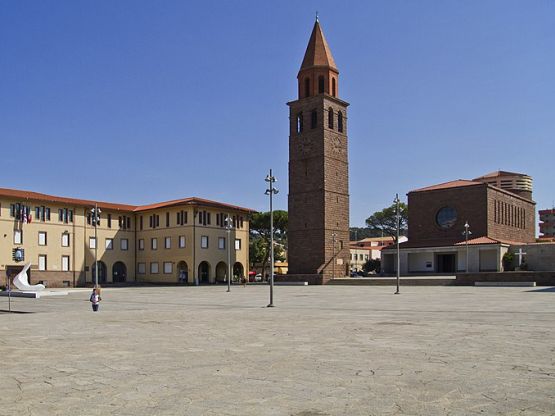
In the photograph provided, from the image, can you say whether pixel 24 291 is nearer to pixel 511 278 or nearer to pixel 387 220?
pixel 511 278

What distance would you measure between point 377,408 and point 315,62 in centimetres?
6309

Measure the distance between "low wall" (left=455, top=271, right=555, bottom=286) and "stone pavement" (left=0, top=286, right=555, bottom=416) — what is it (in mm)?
29730

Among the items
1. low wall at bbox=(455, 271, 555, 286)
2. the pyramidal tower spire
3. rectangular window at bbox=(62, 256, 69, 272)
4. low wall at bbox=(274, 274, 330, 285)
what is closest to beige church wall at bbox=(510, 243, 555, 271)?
low wall at bbox=(455, 271, 555, 286)

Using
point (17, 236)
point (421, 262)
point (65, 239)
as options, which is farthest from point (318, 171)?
point (17, 236)

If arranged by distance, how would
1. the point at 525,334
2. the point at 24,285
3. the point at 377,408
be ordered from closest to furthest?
the point at 377,408 < the point at 525,334 < the point at 24,285

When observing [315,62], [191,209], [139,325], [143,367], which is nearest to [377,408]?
[143,367]

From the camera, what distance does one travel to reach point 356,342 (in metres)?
13.5

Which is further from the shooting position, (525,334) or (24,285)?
(24,285)

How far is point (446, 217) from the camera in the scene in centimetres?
7056

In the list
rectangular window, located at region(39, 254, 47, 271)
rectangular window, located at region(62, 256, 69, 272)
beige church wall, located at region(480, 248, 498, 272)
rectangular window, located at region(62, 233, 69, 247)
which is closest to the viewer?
rectangular window, located at region(39, 254, 47, 271)

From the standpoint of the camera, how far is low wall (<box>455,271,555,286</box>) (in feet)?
148

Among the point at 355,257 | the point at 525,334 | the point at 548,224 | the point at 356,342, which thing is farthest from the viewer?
the point at 548,224

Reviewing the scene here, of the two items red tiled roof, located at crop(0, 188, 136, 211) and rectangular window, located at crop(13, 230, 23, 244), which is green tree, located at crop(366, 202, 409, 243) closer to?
red tiled roof, located at crop(0, 188, 136, 211)

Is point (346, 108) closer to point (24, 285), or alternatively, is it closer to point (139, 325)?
point (24, 285)
